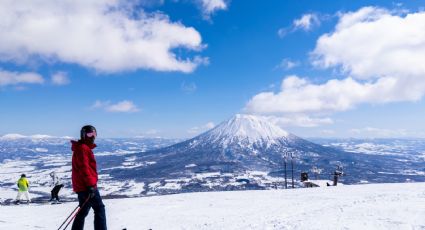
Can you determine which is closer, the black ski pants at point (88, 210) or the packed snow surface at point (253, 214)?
the black ski pants at point (88, 210)

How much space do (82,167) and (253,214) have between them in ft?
19.8

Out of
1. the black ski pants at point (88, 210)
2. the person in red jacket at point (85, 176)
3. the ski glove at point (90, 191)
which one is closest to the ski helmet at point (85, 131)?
the person in red jacket at point (85, 176)

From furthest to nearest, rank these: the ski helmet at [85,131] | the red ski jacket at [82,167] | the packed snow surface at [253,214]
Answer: the packed snow surface at [253,214]
the ski helmet at [85,131]
the red ski jacket at [82,167]

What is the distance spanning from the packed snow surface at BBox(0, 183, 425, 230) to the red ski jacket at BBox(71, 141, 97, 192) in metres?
3.33

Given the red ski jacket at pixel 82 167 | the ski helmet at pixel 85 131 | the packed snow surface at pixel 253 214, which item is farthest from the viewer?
the packed snow surface at pixel 253 214

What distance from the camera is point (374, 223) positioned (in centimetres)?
882

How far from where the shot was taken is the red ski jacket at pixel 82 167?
24.7 feet

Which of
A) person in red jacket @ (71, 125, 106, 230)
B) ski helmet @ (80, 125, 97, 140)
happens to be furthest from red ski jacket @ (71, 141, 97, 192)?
ski helmet @ (80, 125, 97, 140)

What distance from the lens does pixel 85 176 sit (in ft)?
24.8

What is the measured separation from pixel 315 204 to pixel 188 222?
486cm

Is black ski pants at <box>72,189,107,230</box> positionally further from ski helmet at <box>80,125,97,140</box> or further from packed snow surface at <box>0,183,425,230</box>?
packed snow surface at <box>0,183,425,230</box>

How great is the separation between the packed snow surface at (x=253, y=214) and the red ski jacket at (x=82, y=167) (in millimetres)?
3334

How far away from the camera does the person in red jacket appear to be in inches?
297

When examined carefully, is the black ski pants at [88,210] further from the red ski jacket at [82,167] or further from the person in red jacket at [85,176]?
the red ski jacket at [82,167]
